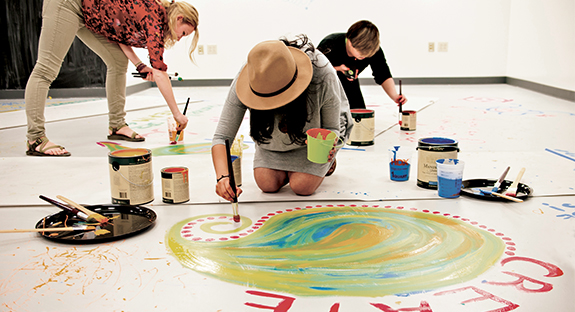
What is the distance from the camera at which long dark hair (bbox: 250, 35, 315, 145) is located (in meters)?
1.77

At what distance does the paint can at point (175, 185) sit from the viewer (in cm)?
187

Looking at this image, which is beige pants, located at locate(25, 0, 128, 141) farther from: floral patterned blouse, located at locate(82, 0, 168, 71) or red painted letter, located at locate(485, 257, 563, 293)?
red painted letter, located at locate(485, 257, 563, 293)

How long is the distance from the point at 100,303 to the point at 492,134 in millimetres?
2841

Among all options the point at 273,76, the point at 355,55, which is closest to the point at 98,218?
the point at 273,76

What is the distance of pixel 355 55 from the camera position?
9.81 feet

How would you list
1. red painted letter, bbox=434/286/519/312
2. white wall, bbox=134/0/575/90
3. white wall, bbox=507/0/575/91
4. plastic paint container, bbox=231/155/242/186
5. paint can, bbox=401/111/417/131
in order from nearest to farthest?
red painted letter, bbox=434/286/519/312
plastic paint container, bbox=231/155/242/186
paint can, bbox=401/111/417/131
white wall, bbox=507/0/575/91
white wall, bbox=134/0/575/90

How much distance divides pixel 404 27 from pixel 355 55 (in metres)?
4.16

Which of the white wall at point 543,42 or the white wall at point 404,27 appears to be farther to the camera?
the white wall at point 404,27

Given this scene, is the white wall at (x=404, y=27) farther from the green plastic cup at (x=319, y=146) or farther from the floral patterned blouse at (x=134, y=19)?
the green plastic cup at (x=319, y=146)

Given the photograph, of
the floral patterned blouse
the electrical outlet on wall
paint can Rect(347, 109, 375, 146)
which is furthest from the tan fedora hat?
the electrical outlet on wall

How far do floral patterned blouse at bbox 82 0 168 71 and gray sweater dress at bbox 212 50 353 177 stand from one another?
99 cm

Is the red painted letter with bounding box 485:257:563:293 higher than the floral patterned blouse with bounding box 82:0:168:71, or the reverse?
the floral patterned blouse with bounding box 82:0:168:71

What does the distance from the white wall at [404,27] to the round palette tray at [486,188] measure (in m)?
4.97

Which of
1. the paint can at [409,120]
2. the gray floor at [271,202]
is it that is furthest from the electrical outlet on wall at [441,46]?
the paint can at [409,120]
